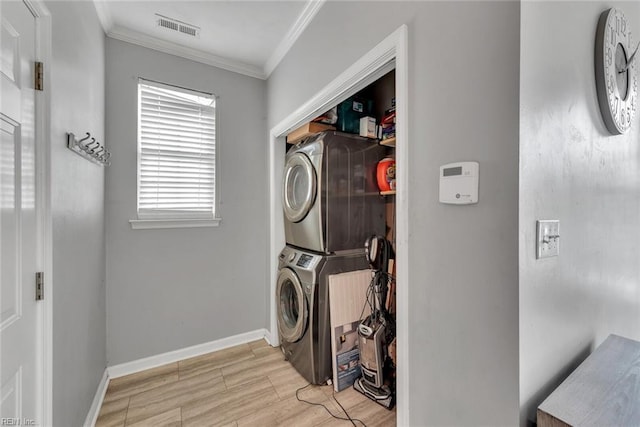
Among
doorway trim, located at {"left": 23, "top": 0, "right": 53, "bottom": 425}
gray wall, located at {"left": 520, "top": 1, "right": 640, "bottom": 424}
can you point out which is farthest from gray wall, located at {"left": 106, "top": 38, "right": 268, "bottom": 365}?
gray wall, located at {"left": 520, "top": 1, "right": 640, "bottom": 424}

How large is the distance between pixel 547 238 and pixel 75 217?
2146 mm

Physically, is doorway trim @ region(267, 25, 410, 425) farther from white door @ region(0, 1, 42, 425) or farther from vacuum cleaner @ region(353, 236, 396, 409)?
white door @ region(0, 1, 42, 425)

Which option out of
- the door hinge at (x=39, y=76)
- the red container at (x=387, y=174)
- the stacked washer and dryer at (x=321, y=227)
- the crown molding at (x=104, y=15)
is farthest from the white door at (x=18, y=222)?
the red container at (x=387, y=174)

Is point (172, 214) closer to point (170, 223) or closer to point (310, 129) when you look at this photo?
point (170, 223)

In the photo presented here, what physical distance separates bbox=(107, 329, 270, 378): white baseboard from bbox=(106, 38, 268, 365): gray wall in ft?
0.15

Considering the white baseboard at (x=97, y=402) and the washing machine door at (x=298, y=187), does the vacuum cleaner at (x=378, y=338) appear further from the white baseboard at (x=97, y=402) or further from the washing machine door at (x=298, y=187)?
the white baseboard at (x=97, y=402)

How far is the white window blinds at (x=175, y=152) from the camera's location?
7.50ft

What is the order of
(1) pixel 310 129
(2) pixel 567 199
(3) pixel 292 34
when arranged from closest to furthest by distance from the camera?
(2) pixel 567 199 < (3) pixel 292 34 < (1) pixel 310 129

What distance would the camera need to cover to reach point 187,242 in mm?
2447

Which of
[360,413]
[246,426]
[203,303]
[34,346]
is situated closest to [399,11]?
[34,346]


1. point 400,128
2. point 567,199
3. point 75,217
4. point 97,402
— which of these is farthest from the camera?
point 97,402

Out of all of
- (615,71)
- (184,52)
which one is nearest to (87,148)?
(184,52)

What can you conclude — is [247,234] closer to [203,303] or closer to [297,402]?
[203,303]

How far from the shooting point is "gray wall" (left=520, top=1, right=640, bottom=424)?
0.85 meters
